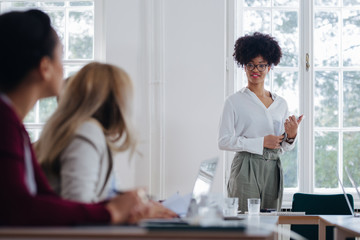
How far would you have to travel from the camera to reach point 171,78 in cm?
526

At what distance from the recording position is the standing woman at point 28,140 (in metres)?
1.47

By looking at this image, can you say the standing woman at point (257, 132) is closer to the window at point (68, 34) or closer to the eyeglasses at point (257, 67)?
the eyeglasses at point (257, 67)

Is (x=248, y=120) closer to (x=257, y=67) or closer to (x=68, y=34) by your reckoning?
(x=257, y=67)

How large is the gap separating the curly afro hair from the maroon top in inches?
120

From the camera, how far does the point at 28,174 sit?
5.20ft

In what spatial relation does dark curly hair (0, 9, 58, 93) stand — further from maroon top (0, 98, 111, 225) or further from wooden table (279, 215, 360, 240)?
wooden table (279, 215, 360, 240)

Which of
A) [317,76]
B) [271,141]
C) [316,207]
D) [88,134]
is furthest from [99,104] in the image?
[317,76]

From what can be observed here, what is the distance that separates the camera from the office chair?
4.23 metres

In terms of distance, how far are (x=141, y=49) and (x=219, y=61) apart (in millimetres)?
707

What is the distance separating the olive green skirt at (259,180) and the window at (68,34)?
214cm

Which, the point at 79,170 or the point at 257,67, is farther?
the point at 257,67

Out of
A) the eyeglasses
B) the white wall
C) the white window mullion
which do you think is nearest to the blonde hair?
the eyeglasses

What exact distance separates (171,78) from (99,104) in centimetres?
330

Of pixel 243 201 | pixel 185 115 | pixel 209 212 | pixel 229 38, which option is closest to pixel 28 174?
pixel 209 212
